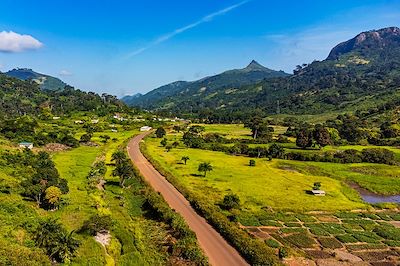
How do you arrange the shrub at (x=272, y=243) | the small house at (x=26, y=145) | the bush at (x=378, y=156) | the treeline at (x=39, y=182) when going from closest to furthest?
the shrub at (x=272, y=243) → the treeline at (x=39, y=182) → the small house at (x=26, y=145) → the bush at (x=378, y=156)

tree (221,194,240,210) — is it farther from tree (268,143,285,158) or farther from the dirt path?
tree (268,143,285,158)

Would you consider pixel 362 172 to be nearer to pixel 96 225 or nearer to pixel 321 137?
pixel 321 137

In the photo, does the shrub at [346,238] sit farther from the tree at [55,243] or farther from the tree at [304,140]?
the tree at [304,140]

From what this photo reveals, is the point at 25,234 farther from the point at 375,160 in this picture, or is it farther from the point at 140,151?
the point at 375,160

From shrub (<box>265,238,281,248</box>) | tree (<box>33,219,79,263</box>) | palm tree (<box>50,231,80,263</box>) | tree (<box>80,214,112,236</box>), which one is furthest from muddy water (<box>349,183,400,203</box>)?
tree (<box>33,219,79,263</box>)

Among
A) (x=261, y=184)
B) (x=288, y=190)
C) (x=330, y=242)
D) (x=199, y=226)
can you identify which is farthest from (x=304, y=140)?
(x=199, y=226)

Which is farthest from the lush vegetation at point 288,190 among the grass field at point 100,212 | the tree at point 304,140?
the grass field at point 100,212
